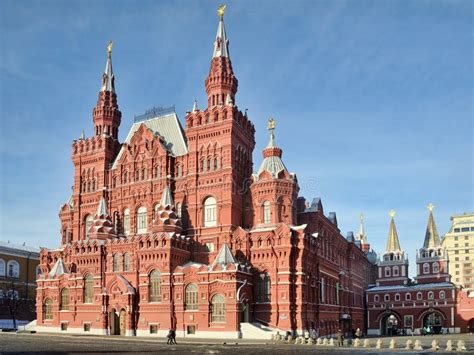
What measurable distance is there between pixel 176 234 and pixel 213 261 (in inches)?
190

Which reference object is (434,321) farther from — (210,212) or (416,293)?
(210,212)

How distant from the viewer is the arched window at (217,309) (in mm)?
54312

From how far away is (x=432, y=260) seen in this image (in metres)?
105

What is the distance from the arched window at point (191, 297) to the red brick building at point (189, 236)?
162mm

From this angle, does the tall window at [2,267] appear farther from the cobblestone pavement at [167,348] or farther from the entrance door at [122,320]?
the cobblestone pavement at [167,348]

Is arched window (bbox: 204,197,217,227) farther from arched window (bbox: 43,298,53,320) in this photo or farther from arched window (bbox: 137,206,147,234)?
arched window (bbox: 43,298,53,320)

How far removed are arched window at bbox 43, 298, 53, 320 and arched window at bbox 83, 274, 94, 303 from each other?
5.18 m

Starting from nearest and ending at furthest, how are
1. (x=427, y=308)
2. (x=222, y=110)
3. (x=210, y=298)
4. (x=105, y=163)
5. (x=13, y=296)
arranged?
(x=210, y=298) → (x=222, y=110) → (x=105, y=163) → (x=13, y=296) → (x=427, y=308)

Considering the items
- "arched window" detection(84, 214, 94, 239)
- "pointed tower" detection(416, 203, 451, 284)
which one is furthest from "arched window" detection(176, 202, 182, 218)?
"pointed tower" detection(416, 203, 451, 284)

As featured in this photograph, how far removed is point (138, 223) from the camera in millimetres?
66625

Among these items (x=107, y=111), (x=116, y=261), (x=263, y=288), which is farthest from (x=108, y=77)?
(x=263, y=288)

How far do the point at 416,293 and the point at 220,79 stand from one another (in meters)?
57.5

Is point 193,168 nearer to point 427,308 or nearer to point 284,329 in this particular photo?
point 284,329

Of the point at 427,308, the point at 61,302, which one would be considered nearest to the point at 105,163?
the point at 61,302
